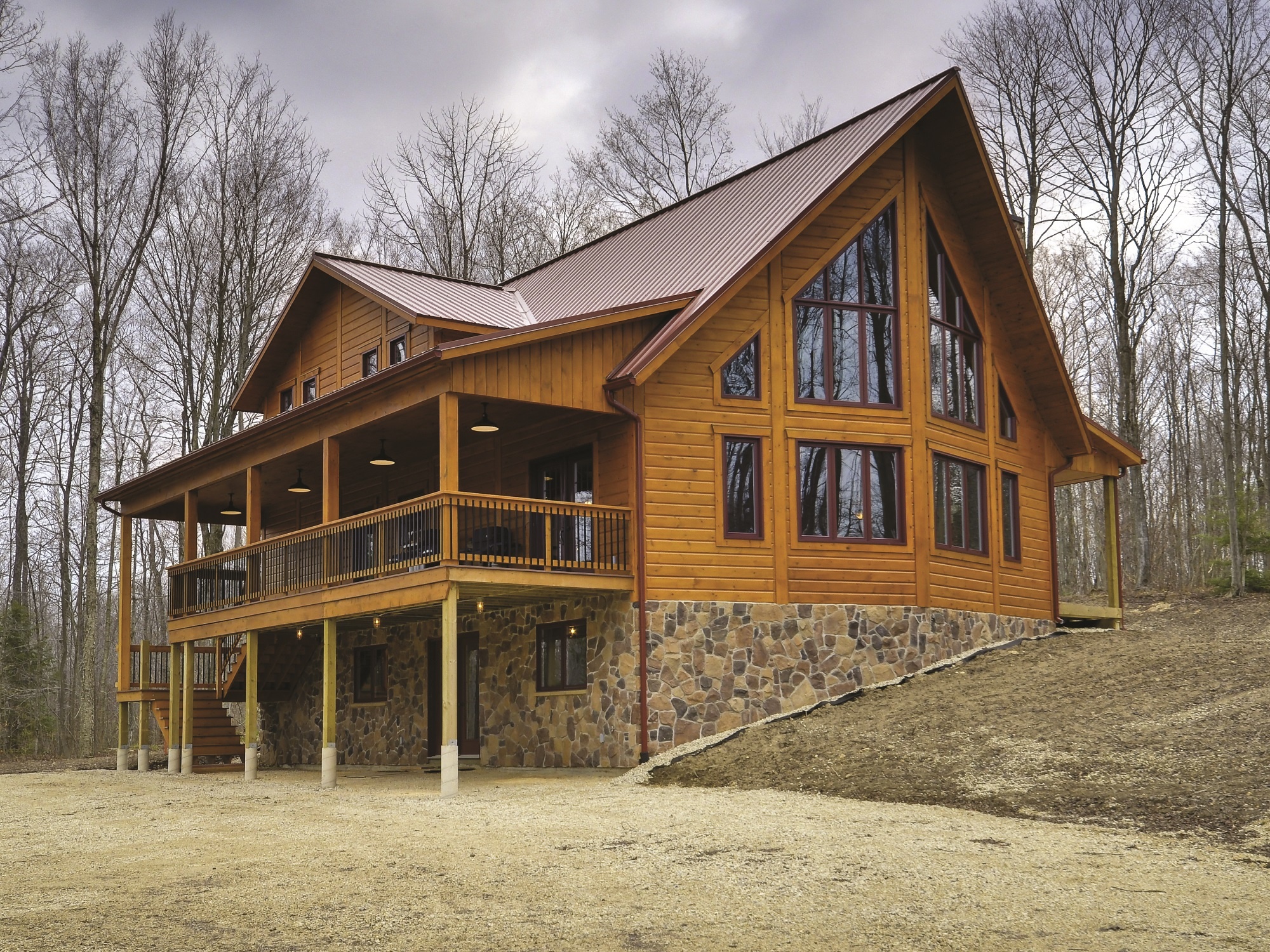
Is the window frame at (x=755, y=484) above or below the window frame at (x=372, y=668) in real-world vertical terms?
above

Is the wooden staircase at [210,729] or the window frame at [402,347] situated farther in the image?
the wooden staircase at [210,729]

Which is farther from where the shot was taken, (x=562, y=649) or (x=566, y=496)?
(x=566, y=496)

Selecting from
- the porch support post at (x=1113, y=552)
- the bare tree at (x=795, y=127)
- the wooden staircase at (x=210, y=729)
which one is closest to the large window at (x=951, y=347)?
the porch support post at (x=1113, y=552)

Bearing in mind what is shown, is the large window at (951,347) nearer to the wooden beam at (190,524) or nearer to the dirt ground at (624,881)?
the dirt ground at (624,881)

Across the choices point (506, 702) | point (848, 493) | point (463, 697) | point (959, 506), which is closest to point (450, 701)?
point (506, 702)

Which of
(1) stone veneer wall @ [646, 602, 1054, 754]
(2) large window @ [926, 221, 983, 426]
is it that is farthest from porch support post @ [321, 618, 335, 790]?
(2) large window @ [926, 221, 983, 426]

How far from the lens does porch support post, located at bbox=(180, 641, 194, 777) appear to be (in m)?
22.0

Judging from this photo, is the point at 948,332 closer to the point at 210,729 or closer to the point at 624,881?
the point at 624,881

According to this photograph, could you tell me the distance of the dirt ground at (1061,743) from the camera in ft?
37.2

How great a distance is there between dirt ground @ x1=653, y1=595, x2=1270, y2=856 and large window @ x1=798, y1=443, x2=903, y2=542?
231 cm

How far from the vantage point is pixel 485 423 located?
1830cm

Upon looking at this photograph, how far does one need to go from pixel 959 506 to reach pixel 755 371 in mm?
4160

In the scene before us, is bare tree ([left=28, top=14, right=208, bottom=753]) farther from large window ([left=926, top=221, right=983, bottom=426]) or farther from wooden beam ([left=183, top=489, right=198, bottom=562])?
large window ([left=926, top=221, right=983, bottom=426])

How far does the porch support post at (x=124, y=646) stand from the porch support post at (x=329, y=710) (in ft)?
24.5
